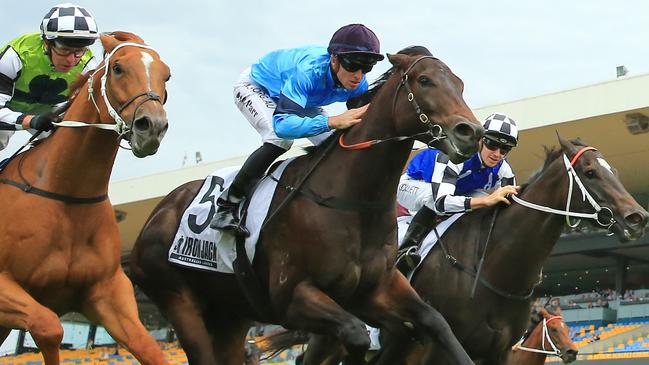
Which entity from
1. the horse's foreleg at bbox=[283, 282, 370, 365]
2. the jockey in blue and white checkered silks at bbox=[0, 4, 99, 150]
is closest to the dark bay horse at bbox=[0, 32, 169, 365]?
the jockey in blue and white checkered silks at bbox=[0, 4, 99, 150]

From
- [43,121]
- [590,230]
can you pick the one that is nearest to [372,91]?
[43,121]

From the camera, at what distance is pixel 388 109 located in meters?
5.48

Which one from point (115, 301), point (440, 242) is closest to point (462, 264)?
point (440, 242)

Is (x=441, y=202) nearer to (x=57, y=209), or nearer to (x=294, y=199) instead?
(x=294, y=199)

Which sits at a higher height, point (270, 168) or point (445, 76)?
point (445, 76)

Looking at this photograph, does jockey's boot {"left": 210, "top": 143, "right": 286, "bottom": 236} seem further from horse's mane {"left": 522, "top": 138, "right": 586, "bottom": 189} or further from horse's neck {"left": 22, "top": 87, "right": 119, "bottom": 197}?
horse's mane {"left": 522, "top": 138, "right": 586, "bottom": 189}

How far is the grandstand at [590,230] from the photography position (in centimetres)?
1830

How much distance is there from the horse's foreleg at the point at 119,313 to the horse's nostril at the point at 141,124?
96 cm

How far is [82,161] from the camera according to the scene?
5020 mm

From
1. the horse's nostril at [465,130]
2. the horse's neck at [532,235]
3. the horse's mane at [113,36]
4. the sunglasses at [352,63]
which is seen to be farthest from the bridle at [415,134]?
the horse's neck at [532,235]

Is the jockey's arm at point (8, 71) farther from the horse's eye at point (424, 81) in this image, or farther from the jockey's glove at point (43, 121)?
the horse's eye at point (424, 81)

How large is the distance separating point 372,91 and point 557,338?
6.63 m

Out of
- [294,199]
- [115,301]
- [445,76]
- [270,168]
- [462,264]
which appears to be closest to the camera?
[115,301]

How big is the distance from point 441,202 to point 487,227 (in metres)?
0.37
